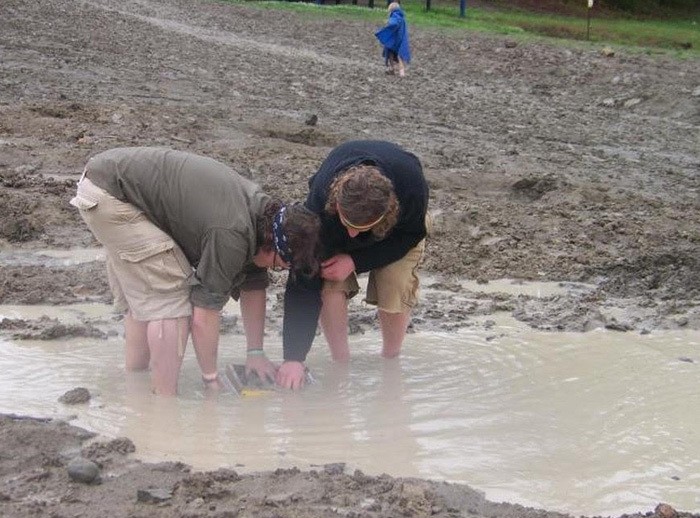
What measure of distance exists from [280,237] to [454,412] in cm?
133

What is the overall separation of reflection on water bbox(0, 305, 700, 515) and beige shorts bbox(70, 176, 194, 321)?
0.49 meters

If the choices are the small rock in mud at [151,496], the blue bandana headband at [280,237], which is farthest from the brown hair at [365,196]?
the small rock in mud at [151,496]

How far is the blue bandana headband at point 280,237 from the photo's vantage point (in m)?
5.13

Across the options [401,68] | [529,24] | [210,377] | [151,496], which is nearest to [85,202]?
[210,377]

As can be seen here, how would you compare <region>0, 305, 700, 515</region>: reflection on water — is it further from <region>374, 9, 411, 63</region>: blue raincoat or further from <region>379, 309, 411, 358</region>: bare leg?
<region>374, 9, 411, 63</region>: blue raincoat

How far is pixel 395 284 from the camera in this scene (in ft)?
20.2

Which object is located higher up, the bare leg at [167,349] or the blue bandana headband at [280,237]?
the blue bandana headband at [280,237]

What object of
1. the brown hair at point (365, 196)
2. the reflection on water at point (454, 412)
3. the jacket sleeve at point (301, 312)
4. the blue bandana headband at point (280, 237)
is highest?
the brown hair at point (365, 196)

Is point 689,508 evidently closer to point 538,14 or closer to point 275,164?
point 275,164

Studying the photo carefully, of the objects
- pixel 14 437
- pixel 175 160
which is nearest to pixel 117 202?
pixel 175 160

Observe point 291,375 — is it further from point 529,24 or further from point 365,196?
point 529,24

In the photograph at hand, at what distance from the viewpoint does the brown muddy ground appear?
4.58m

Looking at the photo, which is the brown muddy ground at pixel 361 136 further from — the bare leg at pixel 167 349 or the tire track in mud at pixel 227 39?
the bare leg at pixel 167 349

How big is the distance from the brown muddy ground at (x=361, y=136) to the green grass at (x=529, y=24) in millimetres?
6610
